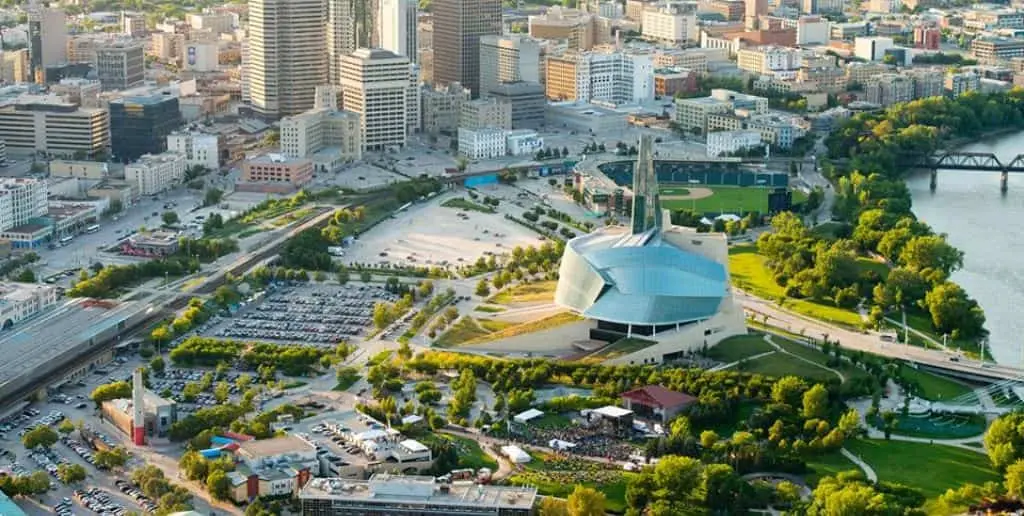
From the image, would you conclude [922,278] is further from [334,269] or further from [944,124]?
[944,124]

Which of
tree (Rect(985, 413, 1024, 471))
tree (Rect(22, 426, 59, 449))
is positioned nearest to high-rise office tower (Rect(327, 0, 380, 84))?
tree (Rect(22, 426, 59, 449))

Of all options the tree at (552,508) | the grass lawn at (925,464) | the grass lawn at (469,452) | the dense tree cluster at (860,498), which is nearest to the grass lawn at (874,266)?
the grass lawn at (925,464)

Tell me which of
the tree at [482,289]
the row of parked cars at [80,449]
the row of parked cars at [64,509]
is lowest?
the row of parked cars at [64,509]

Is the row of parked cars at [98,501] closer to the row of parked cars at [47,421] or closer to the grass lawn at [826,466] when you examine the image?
the row of parked cars at [47,421]

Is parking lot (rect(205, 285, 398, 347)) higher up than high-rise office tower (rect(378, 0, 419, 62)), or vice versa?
high-rise office tower (rect(378, 0, 419, 62))

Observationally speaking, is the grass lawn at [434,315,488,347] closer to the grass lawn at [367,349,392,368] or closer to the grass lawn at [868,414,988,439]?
the grass lawn at [367,349,392,368]

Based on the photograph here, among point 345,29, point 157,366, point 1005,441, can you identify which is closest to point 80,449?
point 157,366

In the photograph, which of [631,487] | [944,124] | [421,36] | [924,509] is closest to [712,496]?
[631,487]
